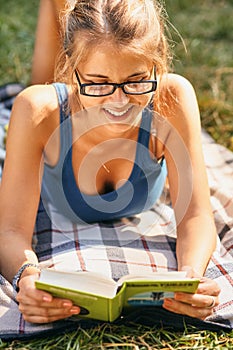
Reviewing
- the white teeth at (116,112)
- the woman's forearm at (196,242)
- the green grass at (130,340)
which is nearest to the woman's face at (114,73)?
the white teeth at (116,112)

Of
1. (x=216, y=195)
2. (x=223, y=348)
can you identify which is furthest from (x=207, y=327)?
(x=216, y=195)

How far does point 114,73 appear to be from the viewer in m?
2.04

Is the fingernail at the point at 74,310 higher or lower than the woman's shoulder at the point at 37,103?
lower

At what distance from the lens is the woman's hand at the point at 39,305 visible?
6.17ft

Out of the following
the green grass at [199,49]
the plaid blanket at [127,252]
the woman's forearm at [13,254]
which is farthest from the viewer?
the green grass at [199,49]

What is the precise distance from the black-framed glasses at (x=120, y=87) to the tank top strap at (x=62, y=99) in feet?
0.89

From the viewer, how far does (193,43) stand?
4.39m

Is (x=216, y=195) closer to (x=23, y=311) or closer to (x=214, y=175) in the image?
(x=214, y=175)

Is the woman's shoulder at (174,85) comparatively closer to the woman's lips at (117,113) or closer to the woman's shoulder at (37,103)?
the woman's lips at (117,113)

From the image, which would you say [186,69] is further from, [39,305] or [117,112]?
[39,305]

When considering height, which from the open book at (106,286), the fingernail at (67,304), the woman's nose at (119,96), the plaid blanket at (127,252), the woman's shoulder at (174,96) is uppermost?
the woman's nose at (119,96)

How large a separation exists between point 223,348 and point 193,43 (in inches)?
110

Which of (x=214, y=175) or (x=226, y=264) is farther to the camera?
(x=214, y=175)

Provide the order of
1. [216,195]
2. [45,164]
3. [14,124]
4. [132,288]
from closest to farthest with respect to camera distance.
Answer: [132,288], [14,124], [45,164], [216,195]
